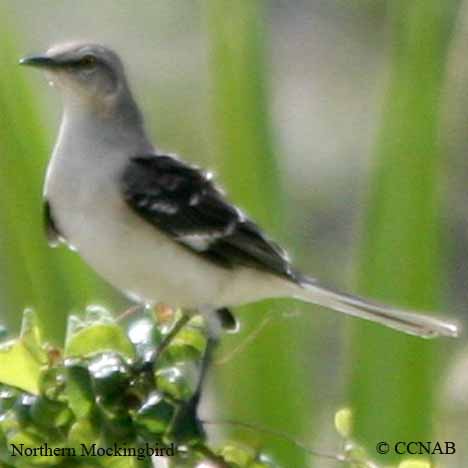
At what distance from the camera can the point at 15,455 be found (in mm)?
1983

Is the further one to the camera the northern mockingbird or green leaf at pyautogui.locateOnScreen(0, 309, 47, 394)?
the northern mockingbird

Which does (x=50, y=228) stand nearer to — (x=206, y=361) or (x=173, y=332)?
(x=206, y=361)

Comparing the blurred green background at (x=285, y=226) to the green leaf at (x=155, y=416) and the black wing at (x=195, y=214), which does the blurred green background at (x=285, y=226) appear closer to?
the black wing at (x=195, y=214)

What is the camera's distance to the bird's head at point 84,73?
2.98 m

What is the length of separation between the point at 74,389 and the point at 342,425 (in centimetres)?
41

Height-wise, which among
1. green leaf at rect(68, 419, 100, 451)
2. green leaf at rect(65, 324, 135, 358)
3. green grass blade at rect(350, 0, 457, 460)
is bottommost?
green grass blade at rect(350, 0, 457, 460)

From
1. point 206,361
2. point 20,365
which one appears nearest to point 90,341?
point 20,365

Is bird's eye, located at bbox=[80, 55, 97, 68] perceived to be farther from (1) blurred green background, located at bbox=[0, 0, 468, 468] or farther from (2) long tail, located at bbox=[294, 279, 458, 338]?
(2) long tail, located at bbox=[294, 279, 458, 338]

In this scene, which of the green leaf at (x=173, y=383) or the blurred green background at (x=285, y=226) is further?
the blurred green background at (x=285, y=226)

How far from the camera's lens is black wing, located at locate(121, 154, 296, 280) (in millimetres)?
2902

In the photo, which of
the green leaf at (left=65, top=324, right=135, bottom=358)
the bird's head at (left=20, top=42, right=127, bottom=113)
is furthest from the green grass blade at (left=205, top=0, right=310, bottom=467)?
the green leaf at (left=65, top=324, right=135, bottom=358)

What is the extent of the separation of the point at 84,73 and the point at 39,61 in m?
0.13

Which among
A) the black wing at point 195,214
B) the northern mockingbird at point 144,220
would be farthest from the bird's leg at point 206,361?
the black wing at point 195,214

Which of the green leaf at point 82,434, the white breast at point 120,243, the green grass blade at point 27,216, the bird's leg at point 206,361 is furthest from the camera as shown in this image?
the green grass blade at point 27,216
